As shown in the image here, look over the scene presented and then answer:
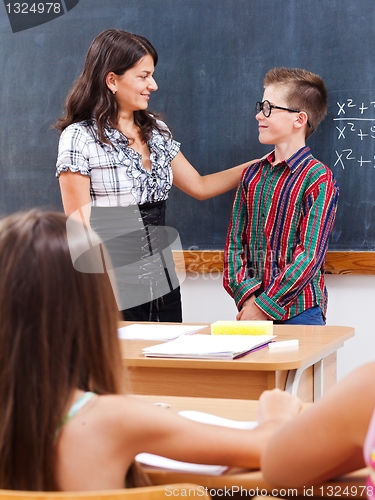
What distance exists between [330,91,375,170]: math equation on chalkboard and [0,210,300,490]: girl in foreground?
2121mm

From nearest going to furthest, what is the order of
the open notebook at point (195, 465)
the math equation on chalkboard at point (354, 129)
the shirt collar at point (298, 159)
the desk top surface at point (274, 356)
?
the open notebook at point (195, 465)
the desk top surface at point (274, 356)
the shirt collar at point (298, 159)
the math equation on chalkboard at point (354, 129)

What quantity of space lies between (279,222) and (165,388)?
3.31 ft

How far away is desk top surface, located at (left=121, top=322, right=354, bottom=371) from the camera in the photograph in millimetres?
1896

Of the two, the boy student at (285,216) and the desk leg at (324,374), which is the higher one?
the boy student at (285,216)

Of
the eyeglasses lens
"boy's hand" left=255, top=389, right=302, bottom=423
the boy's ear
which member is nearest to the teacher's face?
the eyeglasses lens

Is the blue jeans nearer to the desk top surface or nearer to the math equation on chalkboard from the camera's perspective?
the desk top surface

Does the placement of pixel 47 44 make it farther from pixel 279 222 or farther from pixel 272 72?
pixel 279 222

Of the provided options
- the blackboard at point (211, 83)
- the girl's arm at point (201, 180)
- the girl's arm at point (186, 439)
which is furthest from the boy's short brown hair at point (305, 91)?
the girl's arm at point (186, 439)

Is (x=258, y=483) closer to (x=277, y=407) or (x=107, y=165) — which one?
(x=277, y=407)

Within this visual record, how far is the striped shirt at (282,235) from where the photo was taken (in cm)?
272

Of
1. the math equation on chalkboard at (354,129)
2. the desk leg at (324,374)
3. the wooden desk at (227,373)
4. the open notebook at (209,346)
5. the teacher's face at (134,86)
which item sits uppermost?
the teacher's face at (134,86)

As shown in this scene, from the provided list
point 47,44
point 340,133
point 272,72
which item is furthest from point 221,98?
point 47,44

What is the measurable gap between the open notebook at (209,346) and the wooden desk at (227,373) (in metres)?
0.02

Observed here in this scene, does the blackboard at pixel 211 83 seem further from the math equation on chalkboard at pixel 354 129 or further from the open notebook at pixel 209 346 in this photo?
the open notebook at pixel 209 346
